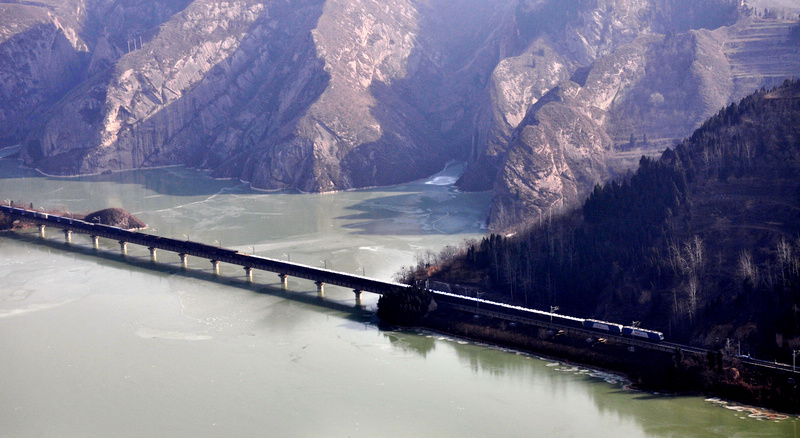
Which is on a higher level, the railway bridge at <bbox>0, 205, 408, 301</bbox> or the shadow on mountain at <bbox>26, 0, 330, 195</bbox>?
the shadow on mountain at <bbox>26, 0, 330, 195</bbox>

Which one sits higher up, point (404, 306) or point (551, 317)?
point (404, 306)

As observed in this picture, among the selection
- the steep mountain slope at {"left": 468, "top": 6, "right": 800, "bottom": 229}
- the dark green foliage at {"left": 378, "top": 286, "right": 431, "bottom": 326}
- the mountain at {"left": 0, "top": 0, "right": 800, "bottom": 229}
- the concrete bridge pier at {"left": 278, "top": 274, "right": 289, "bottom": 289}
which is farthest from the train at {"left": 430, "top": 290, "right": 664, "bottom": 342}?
the mountain at {"left": 0, "top": 0, "right": 800, "bottom": 229}

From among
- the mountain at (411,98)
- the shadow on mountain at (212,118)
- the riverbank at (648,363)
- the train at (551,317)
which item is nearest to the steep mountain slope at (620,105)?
the mountain at (411,98)

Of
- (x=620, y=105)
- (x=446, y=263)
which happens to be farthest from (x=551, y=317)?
(x=620, y=105)

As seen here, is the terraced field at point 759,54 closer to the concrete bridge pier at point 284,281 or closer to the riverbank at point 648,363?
the concrete bridge pier at point 284,281

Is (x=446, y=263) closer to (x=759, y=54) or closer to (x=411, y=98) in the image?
(x=759, y=54)

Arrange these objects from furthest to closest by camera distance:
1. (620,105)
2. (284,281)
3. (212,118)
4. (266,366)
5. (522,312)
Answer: (212,118) < (620,105) < (284,281) < (522,312) < (266,366)

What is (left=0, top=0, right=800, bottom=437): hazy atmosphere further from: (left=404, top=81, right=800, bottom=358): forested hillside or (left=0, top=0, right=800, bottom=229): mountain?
(left=0, top=0, right=800, bottom=229): mountain
